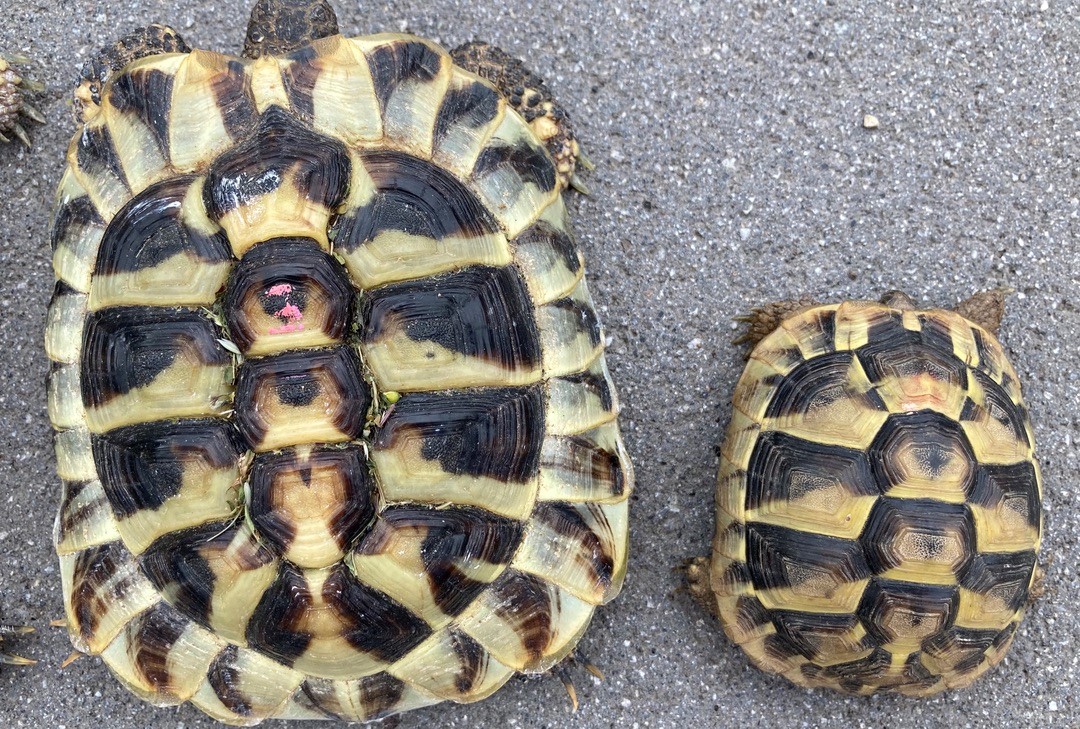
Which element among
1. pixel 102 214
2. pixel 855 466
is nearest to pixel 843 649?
pixel 855 466

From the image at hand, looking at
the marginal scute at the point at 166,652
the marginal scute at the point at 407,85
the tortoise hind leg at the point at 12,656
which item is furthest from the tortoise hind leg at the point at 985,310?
the tortoise hind leg at the point at 12,656

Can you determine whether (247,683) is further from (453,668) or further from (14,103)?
(14,103)

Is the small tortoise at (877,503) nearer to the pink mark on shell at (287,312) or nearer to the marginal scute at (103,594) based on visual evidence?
the pink mark on shell at (287,312)

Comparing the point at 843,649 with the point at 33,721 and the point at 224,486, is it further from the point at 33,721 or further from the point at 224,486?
the point at 33,721

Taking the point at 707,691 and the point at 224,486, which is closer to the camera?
the point at 224,486

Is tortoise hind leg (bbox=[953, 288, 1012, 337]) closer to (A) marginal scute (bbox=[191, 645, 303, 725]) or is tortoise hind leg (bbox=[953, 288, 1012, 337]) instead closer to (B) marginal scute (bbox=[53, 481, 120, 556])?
(A) marginal scute (bbox=[191, 645, 303, 725])

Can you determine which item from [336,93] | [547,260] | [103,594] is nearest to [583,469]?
[547,260]
